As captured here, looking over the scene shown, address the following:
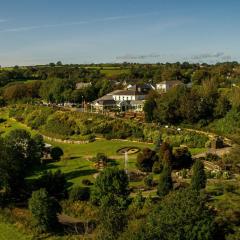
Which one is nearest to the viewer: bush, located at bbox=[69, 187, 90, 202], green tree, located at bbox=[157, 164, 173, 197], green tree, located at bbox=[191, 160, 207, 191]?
green tree, located at bbox=[157, 164, 173, 197]

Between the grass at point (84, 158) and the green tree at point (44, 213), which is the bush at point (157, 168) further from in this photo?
the green tree at point (44, 213)

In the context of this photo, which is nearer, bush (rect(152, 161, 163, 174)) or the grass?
bush (rect(152, 161, 163, 174))

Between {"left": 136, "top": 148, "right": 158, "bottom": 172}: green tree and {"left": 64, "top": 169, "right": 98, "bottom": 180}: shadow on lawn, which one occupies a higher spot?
{"left": 136, "top": 148, "right": 158, "bottom": 172}: green tree

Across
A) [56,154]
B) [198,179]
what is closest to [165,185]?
[198,179]

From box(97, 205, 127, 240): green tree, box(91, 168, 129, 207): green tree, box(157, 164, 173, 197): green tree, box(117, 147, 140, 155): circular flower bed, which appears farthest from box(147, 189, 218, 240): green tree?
box(117, 147, 140, 155): circular flower bed

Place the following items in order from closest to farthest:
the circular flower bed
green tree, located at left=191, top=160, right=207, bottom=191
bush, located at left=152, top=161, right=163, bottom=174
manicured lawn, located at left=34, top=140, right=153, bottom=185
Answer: green tree, located at left=191, top=160, right=207, bottom=191
bush, located at left=152, top=161, right=163, bottom=174
manicured lawn, located at left=34, top=140, right=153, bottom=185
the circular flower bed

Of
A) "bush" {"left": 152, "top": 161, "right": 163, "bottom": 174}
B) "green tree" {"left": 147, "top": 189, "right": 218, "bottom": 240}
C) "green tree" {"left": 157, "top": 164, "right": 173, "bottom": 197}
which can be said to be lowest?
"bush" {"left": 152, "top": 161, "right": 163, "bottom": 174}

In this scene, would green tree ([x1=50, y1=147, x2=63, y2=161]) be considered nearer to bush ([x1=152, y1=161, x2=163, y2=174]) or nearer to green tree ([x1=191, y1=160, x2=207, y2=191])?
bush ([x1=152, y1=161, x2=163, y2=174])

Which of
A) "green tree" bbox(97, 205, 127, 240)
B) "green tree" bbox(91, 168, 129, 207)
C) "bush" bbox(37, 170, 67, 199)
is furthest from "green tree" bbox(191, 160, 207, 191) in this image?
"bush" bbox(37, 170, 67, 199)
